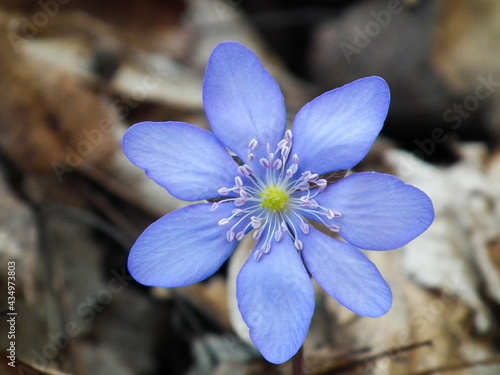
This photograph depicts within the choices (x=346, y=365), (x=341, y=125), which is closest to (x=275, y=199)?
(x=341, y=125)

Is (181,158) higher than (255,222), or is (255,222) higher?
(181,158)

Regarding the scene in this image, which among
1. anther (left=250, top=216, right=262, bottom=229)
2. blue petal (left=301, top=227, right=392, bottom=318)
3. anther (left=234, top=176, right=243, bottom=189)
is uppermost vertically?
anther (left=234, top=176, right=243, bottom=189)

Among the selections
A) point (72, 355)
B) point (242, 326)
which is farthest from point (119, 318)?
point (242, 326)

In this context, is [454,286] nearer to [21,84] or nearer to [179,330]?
[179,330]

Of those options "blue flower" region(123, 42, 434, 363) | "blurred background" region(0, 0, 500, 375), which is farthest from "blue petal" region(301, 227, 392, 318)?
"blurred background" region(0, 0, 500, 375)

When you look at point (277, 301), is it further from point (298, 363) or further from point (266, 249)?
point (298, 363)

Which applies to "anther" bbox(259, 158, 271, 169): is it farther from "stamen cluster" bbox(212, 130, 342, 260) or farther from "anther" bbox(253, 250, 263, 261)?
"anther" bbox(253, 250, 263, 261)

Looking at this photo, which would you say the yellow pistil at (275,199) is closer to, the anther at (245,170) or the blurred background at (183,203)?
the anther at (245,170)

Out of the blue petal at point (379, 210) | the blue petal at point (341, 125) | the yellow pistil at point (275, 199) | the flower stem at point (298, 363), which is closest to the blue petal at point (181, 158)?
the yellow pistil at point (275, 199)
